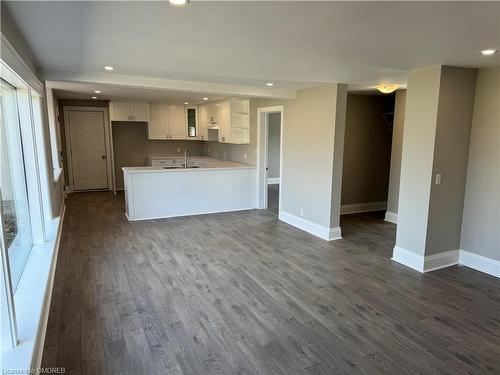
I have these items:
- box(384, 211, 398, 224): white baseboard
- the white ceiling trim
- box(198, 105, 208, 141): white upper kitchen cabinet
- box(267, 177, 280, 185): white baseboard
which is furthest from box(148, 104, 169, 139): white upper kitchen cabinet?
box(384, 211, 398, 224): white baseboard

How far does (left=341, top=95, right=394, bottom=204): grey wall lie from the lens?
21.0 ft

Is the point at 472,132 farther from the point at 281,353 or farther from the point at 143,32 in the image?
the point at 143,32

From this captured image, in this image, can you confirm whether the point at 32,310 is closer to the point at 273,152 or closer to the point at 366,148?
the point at 366,148

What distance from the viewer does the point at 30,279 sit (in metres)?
2.78

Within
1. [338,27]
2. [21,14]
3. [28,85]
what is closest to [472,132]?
[338,27]

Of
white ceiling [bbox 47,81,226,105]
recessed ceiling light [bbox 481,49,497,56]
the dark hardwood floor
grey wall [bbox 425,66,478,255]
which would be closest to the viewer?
the dark hardwood floor

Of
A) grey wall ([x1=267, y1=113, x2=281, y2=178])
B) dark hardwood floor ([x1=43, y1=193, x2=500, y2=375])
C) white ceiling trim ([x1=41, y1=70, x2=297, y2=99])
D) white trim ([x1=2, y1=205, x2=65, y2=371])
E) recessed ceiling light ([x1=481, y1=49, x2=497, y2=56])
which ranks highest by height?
recessed ceiling light ([x1=481, y1=49, x2=497, y2=56])

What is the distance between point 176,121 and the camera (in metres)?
8.80

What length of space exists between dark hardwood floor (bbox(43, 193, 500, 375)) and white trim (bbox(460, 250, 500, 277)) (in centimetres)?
13

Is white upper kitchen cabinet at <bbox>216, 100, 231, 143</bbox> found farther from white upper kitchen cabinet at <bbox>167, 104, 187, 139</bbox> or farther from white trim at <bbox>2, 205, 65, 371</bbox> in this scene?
white trim at <bbox>2, 205, 65, 371</bbox>

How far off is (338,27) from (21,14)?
2.01 m

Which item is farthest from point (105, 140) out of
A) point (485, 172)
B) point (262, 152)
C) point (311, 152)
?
point (485, 172)

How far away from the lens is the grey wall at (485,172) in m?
3.70

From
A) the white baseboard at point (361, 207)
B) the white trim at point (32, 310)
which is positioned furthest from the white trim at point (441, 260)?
the white trim at point (32, 310)
